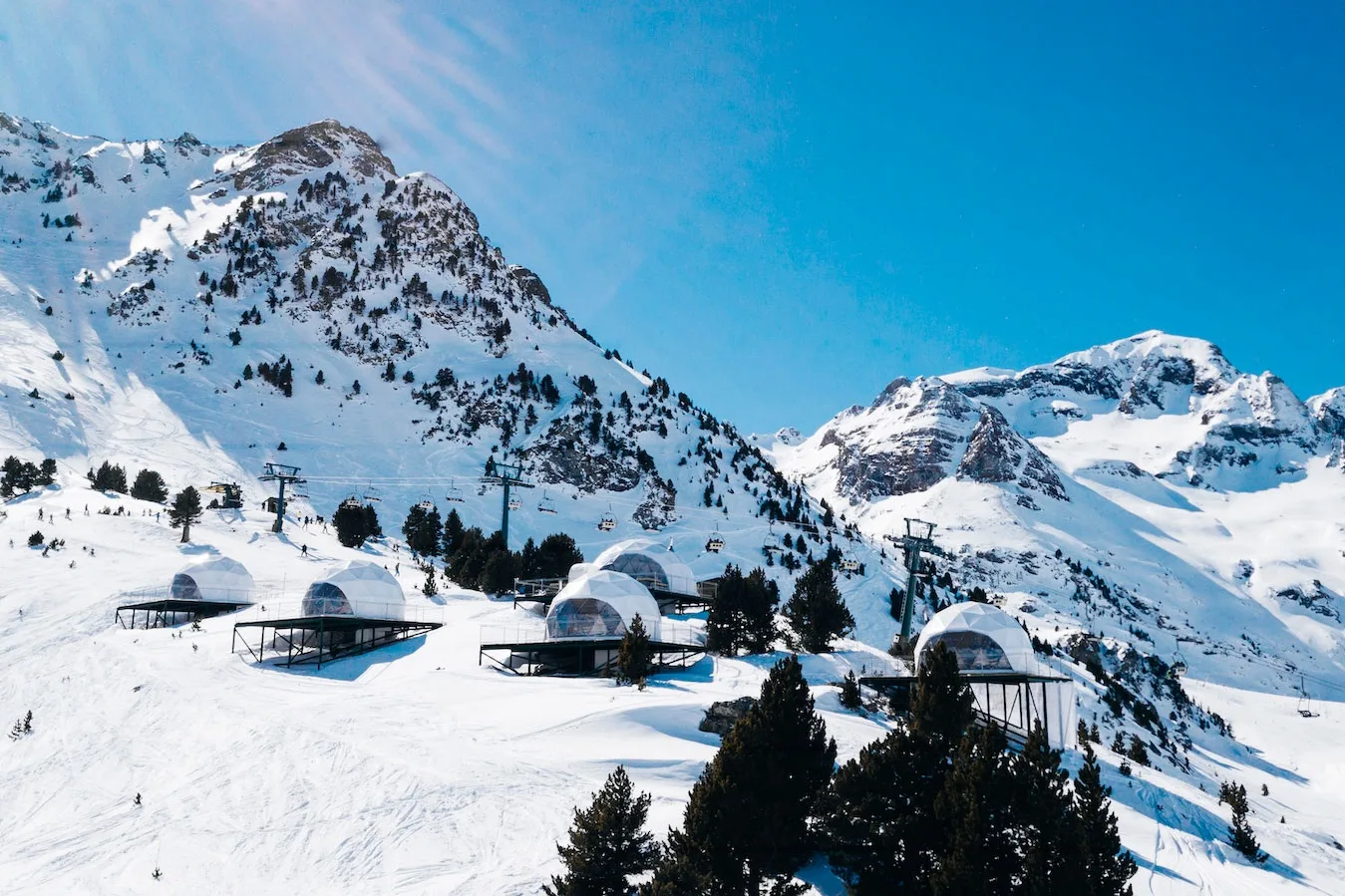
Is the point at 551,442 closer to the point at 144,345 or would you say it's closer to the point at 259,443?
the point at 259,443

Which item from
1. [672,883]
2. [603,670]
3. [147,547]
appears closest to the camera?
[672,883]

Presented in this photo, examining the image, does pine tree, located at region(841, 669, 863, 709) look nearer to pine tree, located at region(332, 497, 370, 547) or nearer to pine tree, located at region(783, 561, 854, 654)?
pine tree, located at region(783, 561, 854, 654)

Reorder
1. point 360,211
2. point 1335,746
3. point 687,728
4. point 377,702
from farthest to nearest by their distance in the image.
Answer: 1. point 360,211
2. point 1335,746
3. point 377,702
4. point 687,728

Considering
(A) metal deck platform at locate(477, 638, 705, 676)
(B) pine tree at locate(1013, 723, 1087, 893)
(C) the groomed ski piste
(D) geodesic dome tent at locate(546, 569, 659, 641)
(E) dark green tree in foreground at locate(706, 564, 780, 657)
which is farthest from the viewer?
(E) dark green tree in foreground at locate(706, 564, 780, 657)

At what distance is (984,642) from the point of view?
4222 centimetres

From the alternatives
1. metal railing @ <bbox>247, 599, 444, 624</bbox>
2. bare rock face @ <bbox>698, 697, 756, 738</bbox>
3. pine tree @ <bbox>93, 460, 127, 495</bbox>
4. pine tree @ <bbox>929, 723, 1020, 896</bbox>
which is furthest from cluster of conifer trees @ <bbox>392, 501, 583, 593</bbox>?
pine tree @ <bbox>929, 723, 1020, 896</bbox>

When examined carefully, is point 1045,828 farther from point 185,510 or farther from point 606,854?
point 185,510

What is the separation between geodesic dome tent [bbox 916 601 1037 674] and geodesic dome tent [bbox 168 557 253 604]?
43.5m

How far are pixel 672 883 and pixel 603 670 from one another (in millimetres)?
26396

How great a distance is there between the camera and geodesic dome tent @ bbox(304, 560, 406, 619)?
49.2 metres

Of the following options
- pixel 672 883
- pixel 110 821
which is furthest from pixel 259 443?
pixel 672 883

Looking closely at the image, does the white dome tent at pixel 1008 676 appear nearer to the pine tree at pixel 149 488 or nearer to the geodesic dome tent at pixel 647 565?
the geodesic dome tent at pixel 647 565

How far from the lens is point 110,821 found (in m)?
26.0

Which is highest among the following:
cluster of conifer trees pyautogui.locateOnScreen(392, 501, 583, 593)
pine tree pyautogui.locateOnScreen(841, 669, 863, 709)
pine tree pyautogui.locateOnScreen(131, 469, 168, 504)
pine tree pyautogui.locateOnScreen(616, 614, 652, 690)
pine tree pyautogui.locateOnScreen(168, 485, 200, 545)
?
pine tree pyautogui.locateOnScreen(131, 469, 168, 504)
